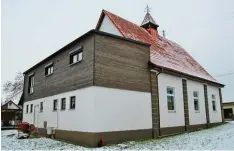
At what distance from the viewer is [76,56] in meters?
13.6

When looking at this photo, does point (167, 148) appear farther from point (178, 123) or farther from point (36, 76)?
point (36, 76)

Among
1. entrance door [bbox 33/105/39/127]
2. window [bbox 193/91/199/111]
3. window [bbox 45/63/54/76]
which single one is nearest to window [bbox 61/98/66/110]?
window [bbox 45/63/54/76]

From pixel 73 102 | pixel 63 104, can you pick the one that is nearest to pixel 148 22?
pixel 63 104

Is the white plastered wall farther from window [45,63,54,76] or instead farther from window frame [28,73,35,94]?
window frame [28,73,35,94]

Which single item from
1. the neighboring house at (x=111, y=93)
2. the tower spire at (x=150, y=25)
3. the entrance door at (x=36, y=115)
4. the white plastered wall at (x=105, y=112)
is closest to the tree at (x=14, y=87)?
the neighboring house at (x=111, y=93)

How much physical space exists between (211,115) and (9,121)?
31.2 m

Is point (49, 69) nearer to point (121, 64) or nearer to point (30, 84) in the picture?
A: point (30, 84)

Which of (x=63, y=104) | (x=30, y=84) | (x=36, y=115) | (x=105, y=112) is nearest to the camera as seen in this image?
(x=105, y=112)

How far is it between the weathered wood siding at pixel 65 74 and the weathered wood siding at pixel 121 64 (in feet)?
1.56

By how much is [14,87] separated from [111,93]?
34.9 metres

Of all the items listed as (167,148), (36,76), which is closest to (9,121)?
(36,76)

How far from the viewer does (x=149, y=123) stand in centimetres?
1349

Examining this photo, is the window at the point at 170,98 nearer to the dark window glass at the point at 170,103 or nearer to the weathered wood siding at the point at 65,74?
the dark window glass at the point at 170,103

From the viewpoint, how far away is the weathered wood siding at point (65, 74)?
11953 mm
